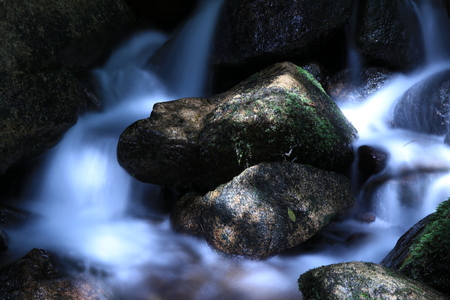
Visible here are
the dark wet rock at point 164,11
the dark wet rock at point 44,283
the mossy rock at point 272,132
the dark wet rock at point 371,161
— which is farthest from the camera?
the dark wet rock at point 164,11

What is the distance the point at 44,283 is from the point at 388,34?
7603mm

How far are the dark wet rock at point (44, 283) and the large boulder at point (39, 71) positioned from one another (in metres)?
2.39

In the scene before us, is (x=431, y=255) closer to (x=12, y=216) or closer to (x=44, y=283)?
(x=44, y=283)

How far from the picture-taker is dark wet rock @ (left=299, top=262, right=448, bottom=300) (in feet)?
8.34

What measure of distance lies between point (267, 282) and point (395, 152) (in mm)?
3249

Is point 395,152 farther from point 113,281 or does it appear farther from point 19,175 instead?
point 19,175

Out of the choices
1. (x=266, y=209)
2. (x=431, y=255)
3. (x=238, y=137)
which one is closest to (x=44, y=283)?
(x=266, y=209)

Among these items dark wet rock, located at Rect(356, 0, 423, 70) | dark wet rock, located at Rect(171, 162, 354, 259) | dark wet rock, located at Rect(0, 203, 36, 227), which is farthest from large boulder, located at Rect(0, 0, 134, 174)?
dark wet rock, located at Rect(356, 0, 423, 70)

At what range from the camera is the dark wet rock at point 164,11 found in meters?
8.61

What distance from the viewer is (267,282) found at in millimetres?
3877

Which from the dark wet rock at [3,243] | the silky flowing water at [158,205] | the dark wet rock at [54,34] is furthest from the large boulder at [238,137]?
the dark wet rock at [54,34]

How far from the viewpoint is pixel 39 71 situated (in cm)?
568

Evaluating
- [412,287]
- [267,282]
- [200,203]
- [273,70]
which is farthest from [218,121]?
[412,287]

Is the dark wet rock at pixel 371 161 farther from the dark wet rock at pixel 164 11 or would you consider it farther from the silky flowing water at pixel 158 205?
the dark wet rock at pixel 164 11
